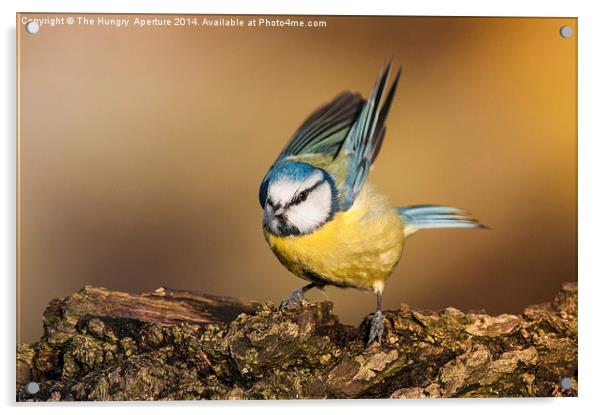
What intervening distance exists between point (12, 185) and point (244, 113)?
0.58 metres

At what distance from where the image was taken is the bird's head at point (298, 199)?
1.68 meters

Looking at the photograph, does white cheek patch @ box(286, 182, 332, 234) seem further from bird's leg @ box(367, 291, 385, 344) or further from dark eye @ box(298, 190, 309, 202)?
bird's leg @ box(367, 291, 385, 344)

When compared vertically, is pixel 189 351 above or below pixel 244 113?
below

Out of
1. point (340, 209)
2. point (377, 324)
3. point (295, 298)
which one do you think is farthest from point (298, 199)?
point (377, 324)

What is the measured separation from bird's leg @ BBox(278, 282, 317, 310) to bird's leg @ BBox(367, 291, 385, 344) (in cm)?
17

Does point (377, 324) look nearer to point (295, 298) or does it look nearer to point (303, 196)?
point (295, 298)

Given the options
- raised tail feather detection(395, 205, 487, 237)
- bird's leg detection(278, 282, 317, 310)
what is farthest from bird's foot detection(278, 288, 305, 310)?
raised tail feather detection(395, 205, 487, 237)

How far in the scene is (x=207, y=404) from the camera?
174 centimetres

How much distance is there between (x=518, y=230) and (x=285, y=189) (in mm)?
596

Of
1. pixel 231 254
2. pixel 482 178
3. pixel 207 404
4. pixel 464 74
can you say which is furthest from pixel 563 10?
pixel 207 404

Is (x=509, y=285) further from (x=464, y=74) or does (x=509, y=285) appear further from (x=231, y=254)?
(x=231, y=254)

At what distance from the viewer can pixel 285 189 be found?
168 cm

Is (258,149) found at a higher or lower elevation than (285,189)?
higher

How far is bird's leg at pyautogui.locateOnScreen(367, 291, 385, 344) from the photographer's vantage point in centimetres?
176
